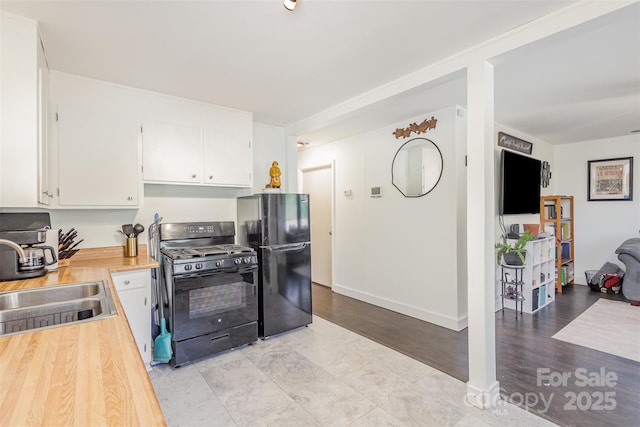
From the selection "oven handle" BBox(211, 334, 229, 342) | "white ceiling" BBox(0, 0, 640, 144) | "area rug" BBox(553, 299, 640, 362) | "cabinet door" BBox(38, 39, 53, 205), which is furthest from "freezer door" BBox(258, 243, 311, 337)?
"area rug" BBox(553, 299, 640, 362)

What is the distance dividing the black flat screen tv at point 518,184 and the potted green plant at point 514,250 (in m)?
0.39

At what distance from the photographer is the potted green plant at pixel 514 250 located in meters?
3.66

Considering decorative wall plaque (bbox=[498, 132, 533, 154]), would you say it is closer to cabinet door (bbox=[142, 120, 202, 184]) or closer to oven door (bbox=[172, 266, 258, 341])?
oven door (bbox=[172, 266, 258, 341])

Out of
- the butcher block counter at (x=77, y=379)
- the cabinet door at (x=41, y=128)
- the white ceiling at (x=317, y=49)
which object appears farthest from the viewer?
the cabinet door at (x=41, y=128)

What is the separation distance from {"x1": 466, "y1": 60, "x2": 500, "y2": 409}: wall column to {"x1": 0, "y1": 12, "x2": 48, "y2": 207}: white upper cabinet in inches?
103

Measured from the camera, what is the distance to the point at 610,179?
4.97 metres

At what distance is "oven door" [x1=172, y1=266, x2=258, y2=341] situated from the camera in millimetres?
2531

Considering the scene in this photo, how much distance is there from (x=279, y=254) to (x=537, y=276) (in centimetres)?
328

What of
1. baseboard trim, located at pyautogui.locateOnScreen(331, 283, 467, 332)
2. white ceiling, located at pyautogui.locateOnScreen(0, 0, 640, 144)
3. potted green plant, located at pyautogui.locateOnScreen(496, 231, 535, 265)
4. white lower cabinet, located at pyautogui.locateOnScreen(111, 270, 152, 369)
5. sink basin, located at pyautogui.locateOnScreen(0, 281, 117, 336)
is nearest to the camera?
sink basin, located at pyautogui.locateOnScreen(0, 281, 117, 336)

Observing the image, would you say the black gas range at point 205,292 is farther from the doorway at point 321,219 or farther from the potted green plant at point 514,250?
the potted green plant at point 514,250

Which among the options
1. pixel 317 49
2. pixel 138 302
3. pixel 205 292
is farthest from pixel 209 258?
pixel 317 49

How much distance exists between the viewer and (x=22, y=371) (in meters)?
0.86

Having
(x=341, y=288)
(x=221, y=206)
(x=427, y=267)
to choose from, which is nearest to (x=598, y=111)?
(x=427, y=267)

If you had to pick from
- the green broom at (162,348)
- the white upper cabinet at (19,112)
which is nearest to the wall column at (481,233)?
the green broom at (162,348)
